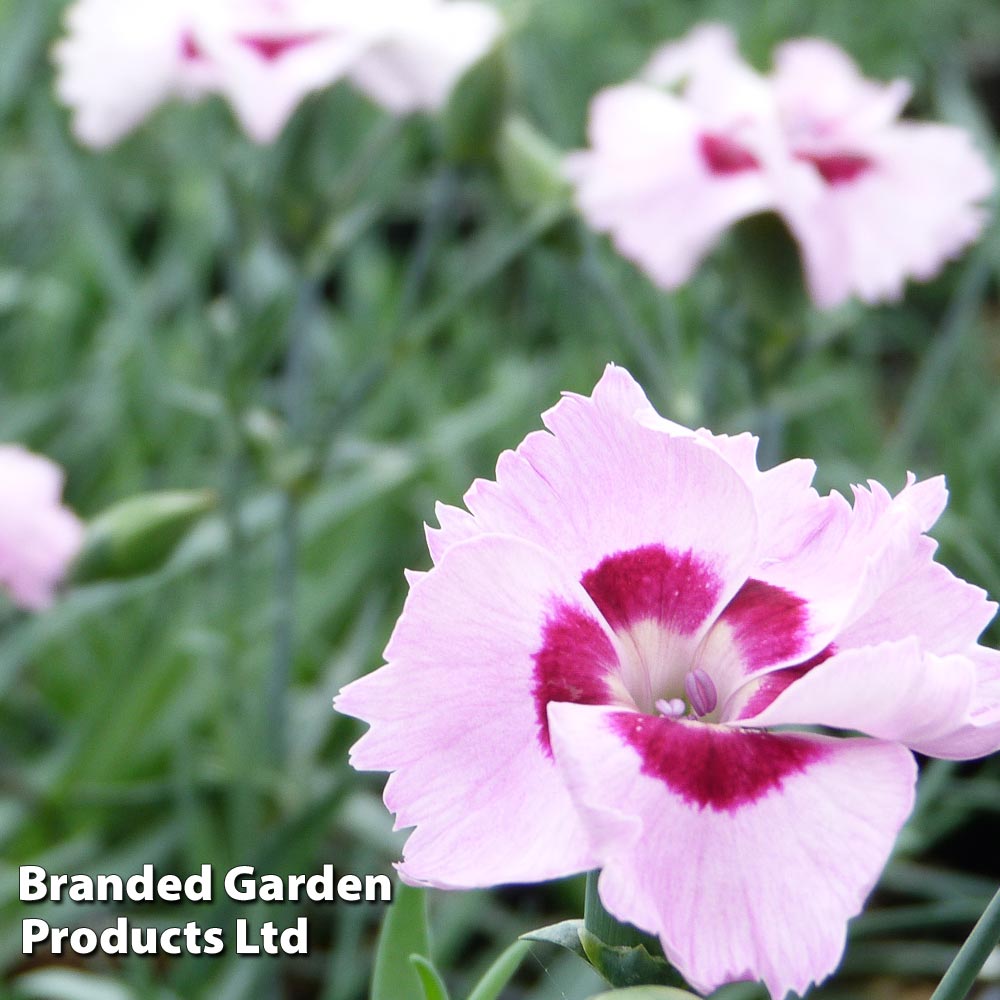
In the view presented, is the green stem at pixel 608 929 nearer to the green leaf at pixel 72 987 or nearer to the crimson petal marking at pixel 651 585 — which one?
the crimson petal marking at pixel 651 585

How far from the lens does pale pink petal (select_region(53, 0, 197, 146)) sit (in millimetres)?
776

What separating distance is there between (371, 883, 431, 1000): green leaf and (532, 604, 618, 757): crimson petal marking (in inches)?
3.4

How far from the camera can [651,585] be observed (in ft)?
1.01

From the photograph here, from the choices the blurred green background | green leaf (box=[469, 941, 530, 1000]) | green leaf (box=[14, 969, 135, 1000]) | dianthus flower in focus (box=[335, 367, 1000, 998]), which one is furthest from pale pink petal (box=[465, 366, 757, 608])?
green leaf (box=[14, 969, 135, 1000])

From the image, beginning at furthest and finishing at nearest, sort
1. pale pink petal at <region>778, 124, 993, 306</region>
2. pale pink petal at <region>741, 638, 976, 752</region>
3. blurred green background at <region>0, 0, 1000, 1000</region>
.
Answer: blurred green background at <region>0, 0, 1000, 1000</region> < pale pink petal at <region>778, 124, 993, 306</region> < pale pink petal at <region>741, 638, 976, 752</region>

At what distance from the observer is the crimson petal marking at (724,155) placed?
0.72 meters

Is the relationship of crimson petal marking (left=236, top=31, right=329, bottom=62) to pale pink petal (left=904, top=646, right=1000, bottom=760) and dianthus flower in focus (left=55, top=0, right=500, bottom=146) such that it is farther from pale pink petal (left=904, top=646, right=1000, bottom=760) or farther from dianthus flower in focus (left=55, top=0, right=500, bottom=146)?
pale pink petal (left=904, top=646, right=1000, bottom=760)

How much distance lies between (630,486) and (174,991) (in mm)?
565

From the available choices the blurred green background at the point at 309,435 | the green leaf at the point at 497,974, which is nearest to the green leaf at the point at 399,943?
the green leaf at the point at 497,974

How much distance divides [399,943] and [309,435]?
0.72 m

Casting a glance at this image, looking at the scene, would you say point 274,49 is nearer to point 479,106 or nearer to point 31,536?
point 479,106

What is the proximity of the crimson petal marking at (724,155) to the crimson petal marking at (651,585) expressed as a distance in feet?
1.49

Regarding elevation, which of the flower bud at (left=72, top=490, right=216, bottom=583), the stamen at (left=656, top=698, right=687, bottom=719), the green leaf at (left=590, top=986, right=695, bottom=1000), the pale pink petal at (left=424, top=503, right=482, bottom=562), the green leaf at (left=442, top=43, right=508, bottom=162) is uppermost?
the green leaf at (left=442, top=43, right=508, bottom=162)

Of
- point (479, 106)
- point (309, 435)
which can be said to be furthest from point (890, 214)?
point (309, 435)
